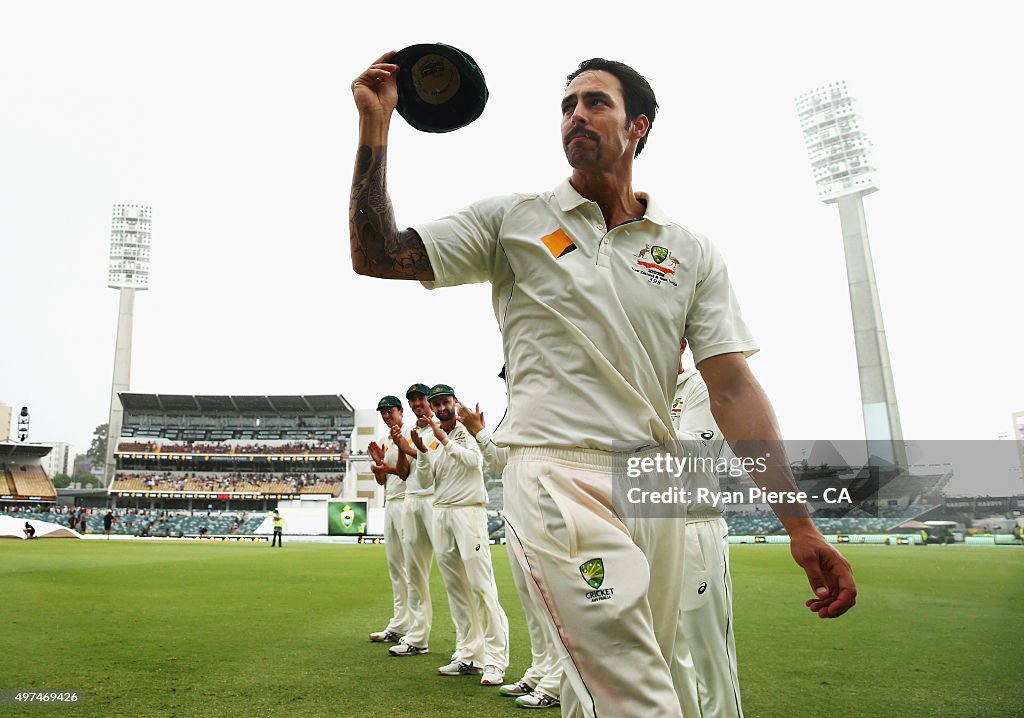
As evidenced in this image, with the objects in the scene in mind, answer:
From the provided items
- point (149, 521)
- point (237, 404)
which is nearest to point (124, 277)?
point (237, 404)

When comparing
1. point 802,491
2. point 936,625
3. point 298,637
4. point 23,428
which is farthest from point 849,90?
point 23,428

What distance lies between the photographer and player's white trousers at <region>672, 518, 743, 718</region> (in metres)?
4.24

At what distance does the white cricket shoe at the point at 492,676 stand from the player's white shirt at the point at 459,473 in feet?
5.85

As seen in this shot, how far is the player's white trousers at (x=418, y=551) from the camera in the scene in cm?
873

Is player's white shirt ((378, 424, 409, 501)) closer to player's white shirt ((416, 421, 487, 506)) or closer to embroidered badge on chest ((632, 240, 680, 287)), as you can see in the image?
player's white shirt ((416, 421, 487, 506))

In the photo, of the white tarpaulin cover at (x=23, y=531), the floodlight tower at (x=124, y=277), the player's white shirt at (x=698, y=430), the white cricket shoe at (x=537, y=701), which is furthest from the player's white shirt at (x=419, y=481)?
the floodlight tower at (x=124, y=277)

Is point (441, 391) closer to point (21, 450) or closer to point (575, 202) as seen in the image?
point (575, 202)

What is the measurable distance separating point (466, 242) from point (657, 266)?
560 millimetres

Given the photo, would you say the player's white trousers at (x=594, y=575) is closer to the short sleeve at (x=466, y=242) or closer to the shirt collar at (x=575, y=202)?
the short sleeve at (x=466, y=242)

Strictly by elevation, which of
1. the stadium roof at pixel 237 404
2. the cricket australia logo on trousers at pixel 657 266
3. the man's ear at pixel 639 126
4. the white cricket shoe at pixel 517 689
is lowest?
the white cricket shoe at pixel 517 689

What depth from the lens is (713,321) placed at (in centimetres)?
237

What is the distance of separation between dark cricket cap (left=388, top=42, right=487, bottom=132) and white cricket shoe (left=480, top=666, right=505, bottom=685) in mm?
5603

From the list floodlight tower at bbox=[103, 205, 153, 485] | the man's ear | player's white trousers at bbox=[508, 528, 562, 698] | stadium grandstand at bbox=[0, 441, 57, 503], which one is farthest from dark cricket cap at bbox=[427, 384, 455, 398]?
floodlight tower at bbox=[103, 205, 153, 485]

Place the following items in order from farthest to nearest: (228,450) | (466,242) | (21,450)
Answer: (228,450), (21,450), (466,242)
